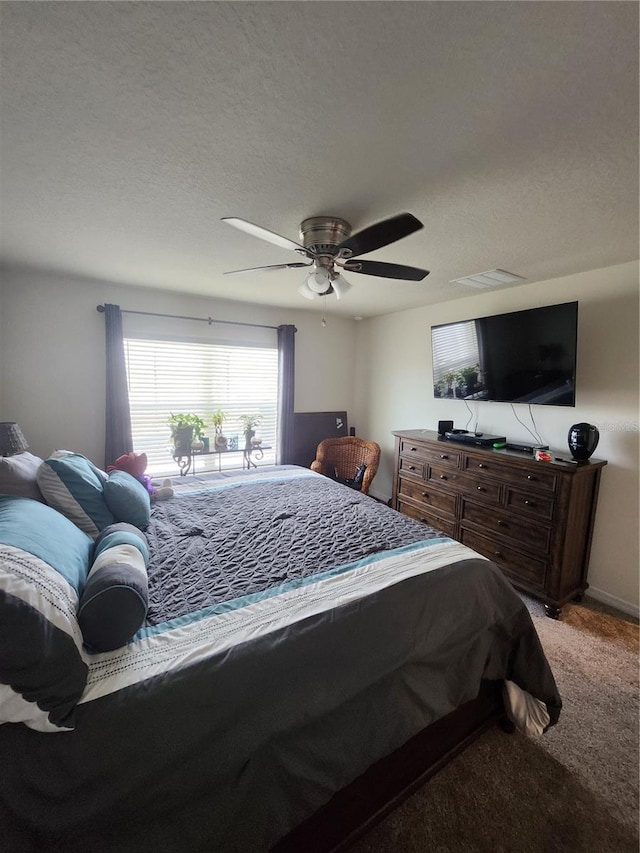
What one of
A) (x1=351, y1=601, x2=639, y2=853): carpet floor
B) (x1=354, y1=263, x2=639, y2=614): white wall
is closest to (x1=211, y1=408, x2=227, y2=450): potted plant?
(x1=354, y1=263, x2=639, y2=614): white wall

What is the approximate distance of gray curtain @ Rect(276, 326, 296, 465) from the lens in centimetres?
411

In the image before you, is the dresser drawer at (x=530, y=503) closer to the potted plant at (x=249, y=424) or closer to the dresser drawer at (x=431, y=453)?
the dresser drawer at (x=431, y=453)

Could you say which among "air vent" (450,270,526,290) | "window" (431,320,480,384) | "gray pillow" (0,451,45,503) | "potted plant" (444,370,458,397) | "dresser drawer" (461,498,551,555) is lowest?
"dresser drawer" (461,498,551,555)

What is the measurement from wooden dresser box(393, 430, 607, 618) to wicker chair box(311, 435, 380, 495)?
1.13 metres

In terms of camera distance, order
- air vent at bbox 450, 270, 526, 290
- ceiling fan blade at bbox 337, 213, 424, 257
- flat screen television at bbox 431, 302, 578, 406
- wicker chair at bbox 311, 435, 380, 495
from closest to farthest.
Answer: ceiling fan blade at bbox 337, 213, 424, 257
flat screen television at bbox 431, 302, 578, 406
air vent at bbox 450, 270, 526, 290
wicker chair at bbox 311, 435, 380, 495

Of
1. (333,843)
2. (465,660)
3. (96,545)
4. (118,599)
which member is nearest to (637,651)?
(465,660)

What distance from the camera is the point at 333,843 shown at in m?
1.17

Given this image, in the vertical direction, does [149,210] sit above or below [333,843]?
above

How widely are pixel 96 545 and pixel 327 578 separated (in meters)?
1.03

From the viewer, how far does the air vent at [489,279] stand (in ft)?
8.77

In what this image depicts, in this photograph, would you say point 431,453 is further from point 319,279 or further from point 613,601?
point 319,279

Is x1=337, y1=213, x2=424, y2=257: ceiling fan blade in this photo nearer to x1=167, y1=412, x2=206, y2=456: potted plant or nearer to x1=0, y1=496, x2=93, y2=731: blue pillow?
x1=0, y1=496, x2=93, y2=731: blue pillow

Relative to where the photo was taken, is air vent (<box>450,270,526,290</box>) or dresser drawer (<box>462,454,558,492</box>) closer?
dresser drawer (<box>462,454,558,492</box>)

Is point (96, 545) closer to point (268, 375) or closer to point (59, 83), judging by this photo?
point (59, 83)
